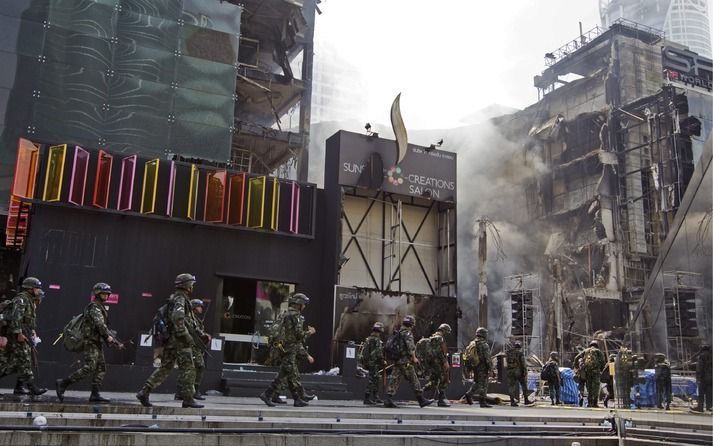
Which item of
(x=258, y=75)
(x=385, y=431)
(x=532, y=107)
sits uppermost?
(x=532, y=107)

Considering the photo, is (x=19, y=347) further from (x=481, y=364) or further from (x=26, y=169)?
(x=481, y=364)

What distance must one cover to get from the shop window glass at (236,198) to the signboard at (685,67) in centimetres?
3696

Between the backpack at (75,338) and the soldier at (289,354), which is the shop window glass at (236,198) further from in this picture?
the backpack at (75,338)

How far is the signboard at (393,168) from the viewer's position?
23.4 metres

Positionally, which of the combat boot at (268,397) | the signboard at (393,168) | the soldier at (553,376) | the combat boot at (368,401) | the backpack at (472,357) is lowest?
the combat boot at (368,401)

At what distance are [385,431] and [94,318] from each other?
17.2 ft

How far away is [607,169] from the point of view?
156 ft

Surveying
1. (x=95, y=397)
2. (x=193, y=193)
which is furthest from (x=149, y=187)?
(x=95, y=397)

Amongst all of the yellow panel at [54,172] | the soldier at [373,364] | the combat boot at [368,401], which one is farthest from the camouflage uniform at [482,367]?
the yellow panel at [54,172]

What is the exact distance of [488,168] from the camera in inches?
2242

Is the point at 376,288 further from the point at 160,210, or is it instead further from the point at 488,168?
the point at 488,168

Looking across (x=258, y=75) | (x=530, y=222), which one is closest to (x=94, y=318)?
(x=258, y=75)

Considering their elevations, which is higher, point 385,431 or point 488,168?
point 488,168

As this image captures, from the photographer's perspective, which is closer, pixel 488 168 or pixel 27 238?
pixel 27 238
